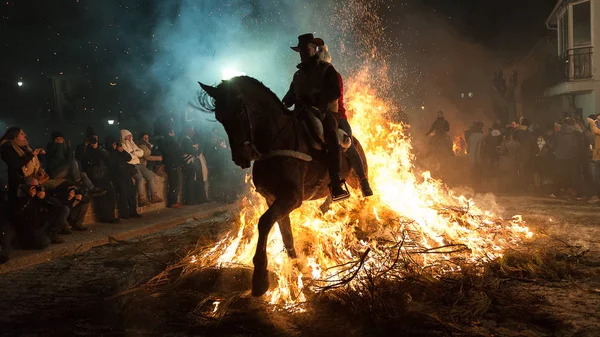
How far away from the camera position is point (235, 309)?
212 inches

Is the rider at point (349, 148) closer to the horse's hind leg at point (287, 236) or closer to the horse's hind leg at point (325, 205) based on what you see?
the horse's hind leg at point (325, 205)

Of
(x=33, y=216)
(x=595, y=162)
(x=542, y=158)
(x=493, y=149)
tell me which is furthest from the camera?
(x=493, y=149)

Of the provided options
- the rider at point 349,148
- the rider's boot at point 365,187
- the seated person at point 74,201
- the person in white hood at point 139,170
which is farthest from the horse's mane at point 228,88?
the person in white hood at point 139,170

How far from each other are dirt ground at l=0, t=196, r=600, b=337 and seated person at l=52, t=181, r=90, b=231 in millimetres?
2338

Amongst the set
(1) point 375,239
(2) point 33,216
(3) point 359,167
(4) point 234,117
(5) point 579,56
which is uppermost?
(5) point 579,56

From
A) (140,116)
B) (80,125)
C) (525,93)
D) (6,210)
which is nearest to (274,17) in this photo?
(140,116)

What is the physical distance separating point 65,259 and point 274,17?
16.4 metres

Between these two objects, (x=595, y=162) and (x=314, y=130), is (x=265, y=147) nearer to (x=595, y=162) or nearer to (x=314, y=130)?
(x=314, y=130)

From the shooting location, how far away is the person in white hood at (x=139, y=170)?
500 inches

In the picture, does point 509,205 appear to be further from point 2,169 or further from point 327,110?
point 2,169

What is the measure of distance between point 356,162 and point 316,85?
55.5 inches

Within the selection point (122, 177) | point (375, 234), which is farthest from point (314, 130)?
point (122, 177)

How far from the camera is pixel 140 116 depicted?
101 feet

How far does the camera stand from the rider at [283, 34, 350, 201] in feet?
21.0
